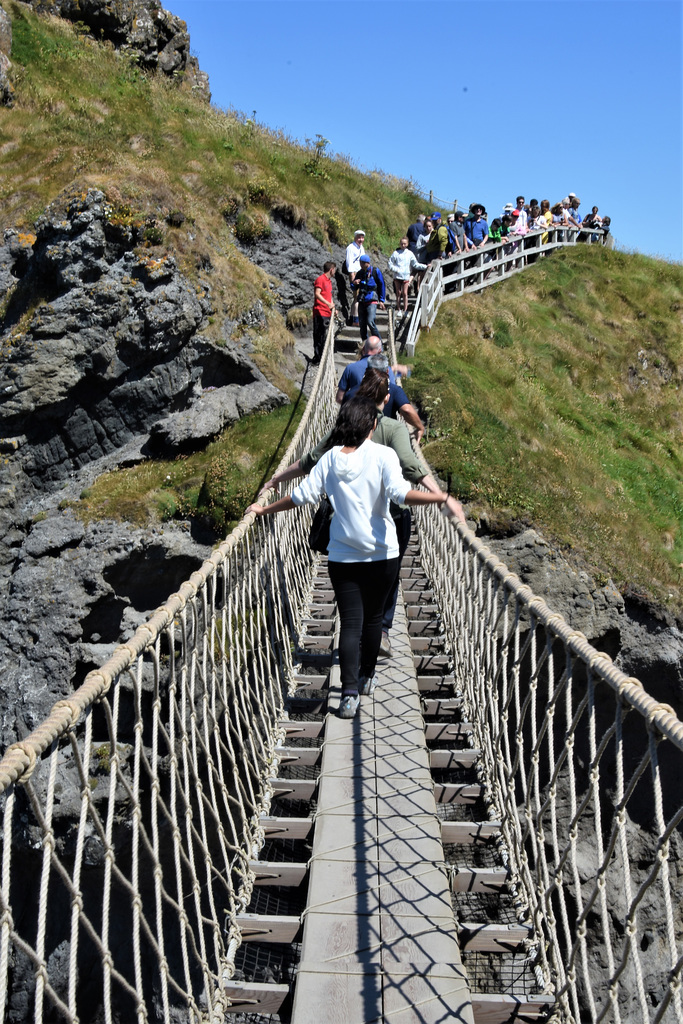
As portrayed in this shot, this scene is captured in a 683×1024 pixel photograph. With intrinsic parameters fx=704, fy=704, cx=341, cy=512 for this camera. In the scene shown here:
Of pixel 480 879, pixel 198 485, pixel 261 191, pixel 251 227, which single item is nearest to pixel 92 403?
pixel 198 485

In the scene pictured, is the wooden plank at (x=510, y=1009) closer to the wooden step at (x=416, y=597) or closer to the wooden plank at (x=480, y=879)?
the wooden plank at (x=480, y=879)

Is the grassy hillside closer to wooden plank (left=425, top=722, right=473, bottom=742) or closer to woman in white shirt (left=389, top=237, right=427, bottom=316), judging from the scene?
woman in white shirt (left=389, top=237, right=427, bottom=316)

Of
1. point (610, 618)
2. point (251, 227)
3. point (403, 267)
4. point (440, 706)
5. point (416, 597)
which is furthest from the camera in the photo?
point (403, 267)

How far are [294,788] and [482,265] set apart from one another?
14643mm

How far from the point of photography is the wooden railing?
1240cm

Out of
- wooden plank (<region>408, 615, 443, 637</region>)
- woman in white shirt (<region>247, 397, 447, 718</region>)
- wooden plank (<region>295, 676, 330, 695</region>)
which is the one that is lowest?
wooden plank (<region>295, 676, 330, 695</region>)

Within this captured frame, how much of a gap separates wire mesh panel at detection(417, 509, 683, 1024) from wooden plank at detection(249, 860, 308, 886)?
2.74ft

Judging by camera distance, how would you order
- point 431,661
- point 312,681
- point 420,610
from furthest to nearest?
point 420,610, point 431,661, point 312,681

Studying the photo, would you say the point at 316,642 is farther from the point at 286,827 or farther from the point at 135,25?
the point at 135,25

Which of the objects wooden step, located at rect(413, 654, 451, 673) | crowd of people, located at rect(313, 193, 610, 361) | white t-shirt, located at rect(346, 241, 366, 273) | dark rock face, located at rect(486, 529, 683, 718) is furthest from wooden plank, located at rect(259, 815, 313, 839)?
white t-shirt, located at rect(346, 241, 366, 273)

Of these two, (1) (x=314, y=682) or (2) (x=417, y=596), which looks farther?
(2) (x=417, y=596)

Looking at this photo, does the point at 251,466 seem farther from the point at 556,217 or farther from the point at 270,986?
the point at 556,217

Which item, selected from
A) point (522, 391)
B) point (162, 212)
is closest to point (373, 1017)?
point (162, 212)

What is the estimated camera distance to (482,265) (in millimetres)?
15805
